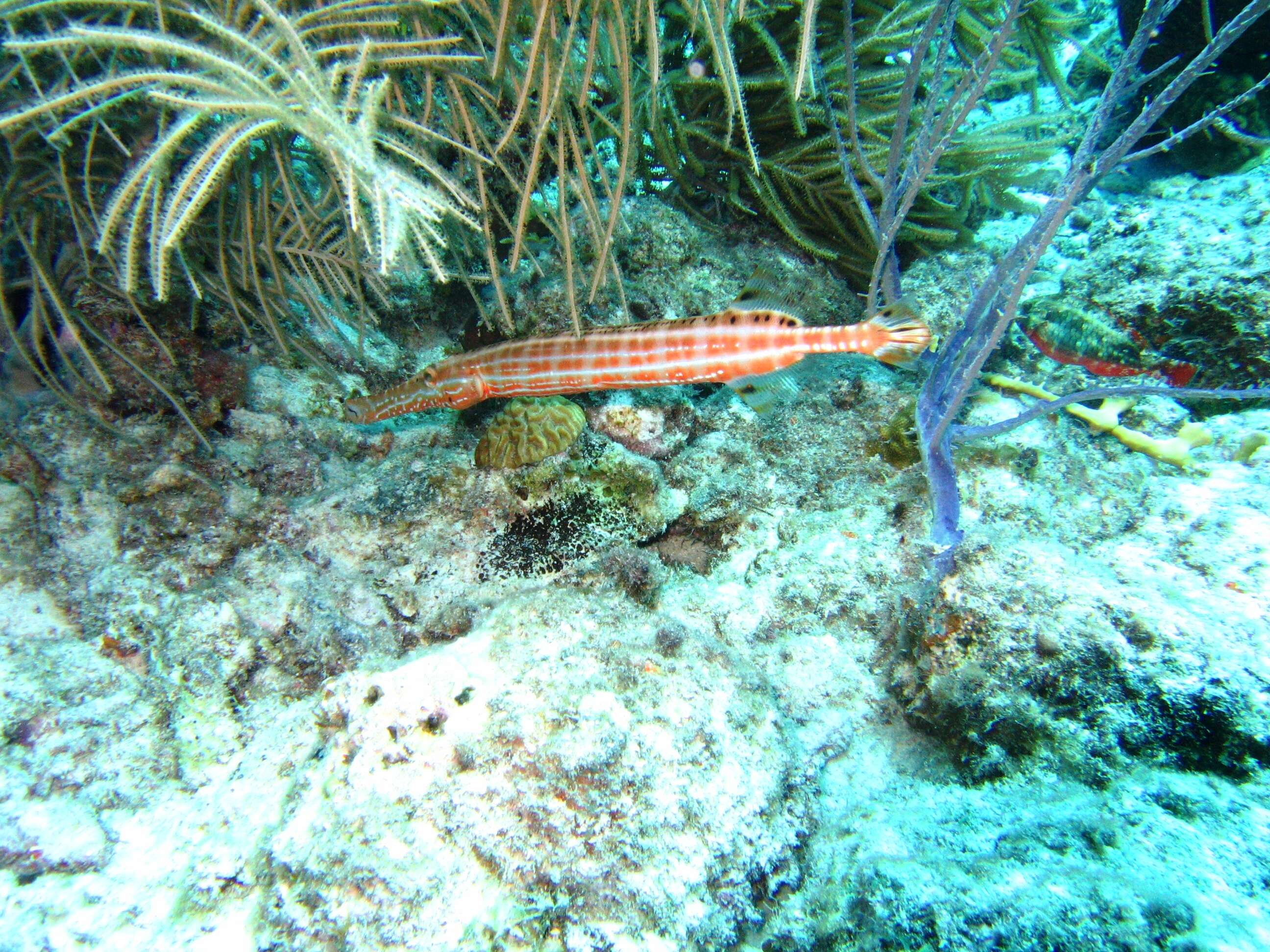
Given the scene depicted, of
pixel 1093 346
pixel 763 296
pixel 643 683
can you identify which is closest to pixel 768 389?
pixel 763 296

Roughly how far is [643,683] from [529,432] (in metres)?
2.04

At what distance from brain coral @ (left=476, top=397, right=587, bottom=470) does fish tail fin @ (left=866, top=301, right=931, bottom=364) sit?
6.95ft

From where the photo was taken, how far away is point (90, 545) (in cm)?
308

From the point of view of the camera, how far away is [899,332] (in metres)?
2.64

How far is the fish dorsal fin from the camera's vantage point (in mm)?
2893

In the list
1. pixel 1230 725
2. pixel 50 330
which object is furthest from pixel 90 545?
pixel 1230 725

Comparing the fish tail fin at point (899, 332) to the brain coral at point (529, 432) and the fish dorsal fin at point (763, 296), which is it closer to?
Answer: the fish dorsal fin at point (763, 296)

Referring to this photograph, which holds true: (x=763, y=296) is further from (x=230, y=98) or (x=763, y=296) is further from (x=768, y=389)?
(x=230, y=98)

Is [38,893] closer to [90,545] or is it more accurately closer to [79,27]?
[90,545]

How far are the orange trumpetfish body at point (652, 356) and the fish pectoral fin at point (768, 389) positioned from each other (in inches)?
2.4

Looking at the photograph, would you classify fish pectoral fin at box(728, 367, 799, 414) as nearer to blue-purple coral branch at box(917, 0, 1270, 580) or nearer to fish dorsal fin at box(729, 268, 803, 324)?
fish dorsal fin at box(729, 268, 803, 324)

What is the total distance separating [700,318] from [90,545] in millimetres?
3838

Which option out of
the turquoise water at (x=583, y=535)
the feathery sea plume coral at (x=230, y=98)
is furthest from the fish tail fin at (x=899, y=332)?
the feathery sea plume coral at (x=230, y=98)

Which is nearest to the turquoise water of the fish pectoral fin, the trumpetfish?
the trumpetfish
